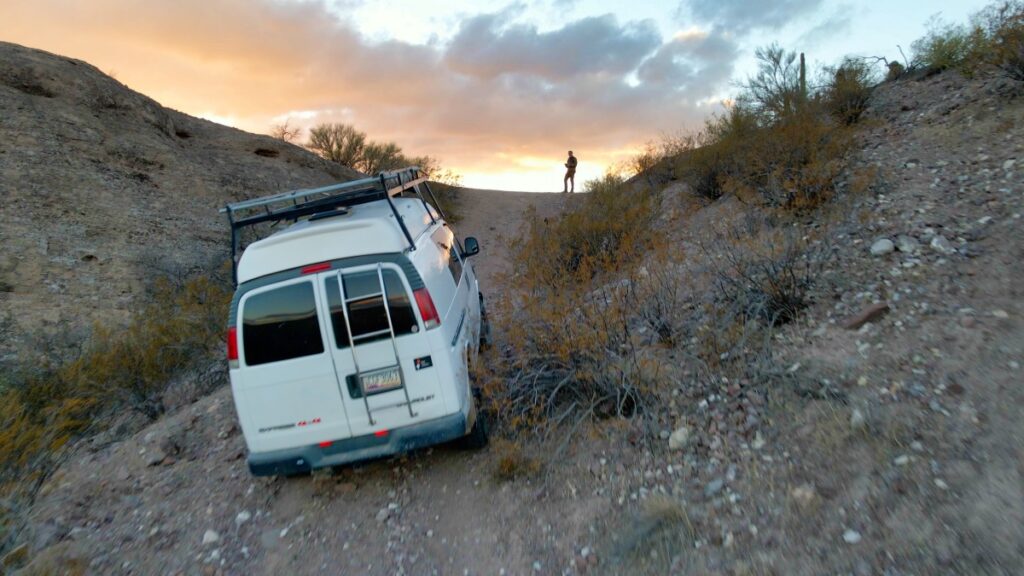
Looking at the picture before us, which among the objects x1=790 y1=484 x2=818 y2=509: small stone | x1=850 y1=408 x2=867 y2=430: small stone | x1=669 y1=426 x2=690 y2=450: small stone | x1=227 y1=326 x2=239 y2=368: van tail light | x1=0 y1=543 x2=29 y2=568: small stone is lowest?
x1=790 y1=484 x2=818 y2=509: small stone

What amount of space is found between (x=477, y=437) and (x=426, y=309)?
1.31 m

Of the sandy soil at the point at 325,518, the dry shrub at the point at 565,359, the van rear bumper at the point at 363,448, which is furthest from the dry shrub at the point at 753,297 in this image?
the van rear bumper at the point at 363,448

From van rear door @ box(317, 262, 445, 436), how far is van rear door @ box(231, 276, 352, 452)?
0.33ft

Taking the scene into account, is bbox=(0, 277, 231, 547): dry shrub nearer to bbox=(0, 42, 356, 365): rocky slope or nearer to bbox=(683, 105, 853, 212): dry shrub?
bbox=(0, 42, 356, 365): rocky slope

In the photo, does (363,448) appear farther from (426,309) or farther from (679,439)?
(679,439)

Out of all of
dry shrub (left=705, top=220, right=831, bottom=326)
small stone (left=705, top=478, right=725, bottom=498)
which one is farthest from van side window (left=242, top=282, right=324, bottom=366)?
dry shrub (left=705, top=220, right=831, bottom=326)

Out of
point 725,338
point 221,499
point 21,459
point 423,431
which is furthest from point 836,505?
point 21,459

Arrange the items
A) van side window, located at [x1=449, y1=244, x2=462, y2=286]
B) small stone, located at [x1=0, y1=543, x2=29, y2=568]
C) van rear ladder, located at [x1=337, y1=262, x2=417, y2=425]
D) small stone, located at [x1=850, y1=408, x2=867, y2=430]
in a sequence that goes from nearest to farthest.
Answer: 1. small stone, located at [x1=0, y1=543, x2=29, y2=568]
2. small stone, located at [x1=850, y1=408, x2=867, y2=430]
3. van rear ladder, located at [x1=337, y1=262, x2=417, y2=425]
4. van side window, located at [x1=449, y1=244, x2=462, y2=286]

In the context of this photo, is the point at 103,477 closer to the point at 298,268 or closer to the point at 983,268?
the point at 298,268

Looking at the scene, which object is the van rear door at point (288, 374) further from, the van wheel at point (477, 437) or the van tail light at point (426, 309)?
the van wheel at point (477, 437)

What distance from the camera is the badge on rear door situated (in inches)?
178

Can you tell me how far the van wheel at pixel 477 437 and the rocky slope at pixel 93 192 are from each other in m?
9.85

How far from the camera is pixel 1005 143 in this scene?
7570mm

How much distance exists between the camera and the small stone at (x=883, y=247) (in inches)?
252
